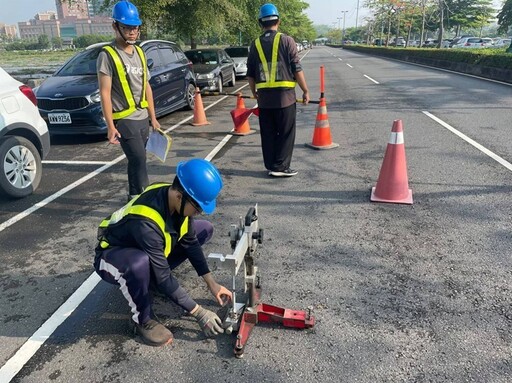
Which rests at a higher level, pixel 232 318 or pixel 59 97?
pixel 59 97

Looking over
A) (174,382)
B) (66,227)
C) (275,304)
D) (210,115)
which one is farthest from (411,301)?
(210,115)

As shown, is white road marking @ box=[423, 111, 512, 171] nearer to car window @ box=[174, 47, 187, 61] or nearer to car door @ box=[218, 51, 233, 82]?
car window @ box=[174, 47, 187, 61]

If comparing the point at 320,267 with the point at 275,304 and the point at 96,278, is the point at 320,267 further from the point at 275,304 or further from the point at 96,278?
the point at 96,278

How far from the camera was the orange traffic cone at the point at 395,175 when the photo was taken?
14.1 ft

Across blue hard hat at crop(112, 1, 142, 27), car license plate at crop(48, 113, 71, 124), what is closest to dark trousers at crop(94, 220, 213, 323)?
blue hard hat at crop(112, 1, 142, 27)

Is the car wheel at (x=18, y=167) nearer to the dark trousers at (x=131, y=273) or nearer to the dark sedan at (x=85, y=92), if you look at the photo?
the dark sedan at (x=85, y=92)

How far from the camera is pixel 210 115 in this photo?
32.7 feet

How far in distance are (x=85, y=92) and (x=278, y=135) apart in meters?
3.76

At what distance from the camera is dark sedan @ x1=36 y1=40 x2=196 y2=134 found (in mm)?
6859

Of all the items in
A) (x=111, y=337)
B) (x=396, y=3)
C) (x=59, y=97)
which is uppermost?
(x=396, y=3)

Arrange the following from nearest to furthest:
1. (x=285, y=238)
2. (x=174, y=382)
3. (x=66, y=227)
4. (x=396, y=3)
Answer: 1. (x=174, y=382)
2. (x=285, y=238)
3. (x=66, y=227)
4. (x=396, y=3)

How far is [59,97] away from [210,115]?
3.81 metres

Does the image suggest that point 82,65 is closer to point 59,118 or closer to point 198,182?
point 59,118

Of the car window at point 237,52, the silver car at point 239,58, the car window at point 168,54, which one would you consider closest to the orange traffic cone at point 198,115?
the car window at point 168,54
